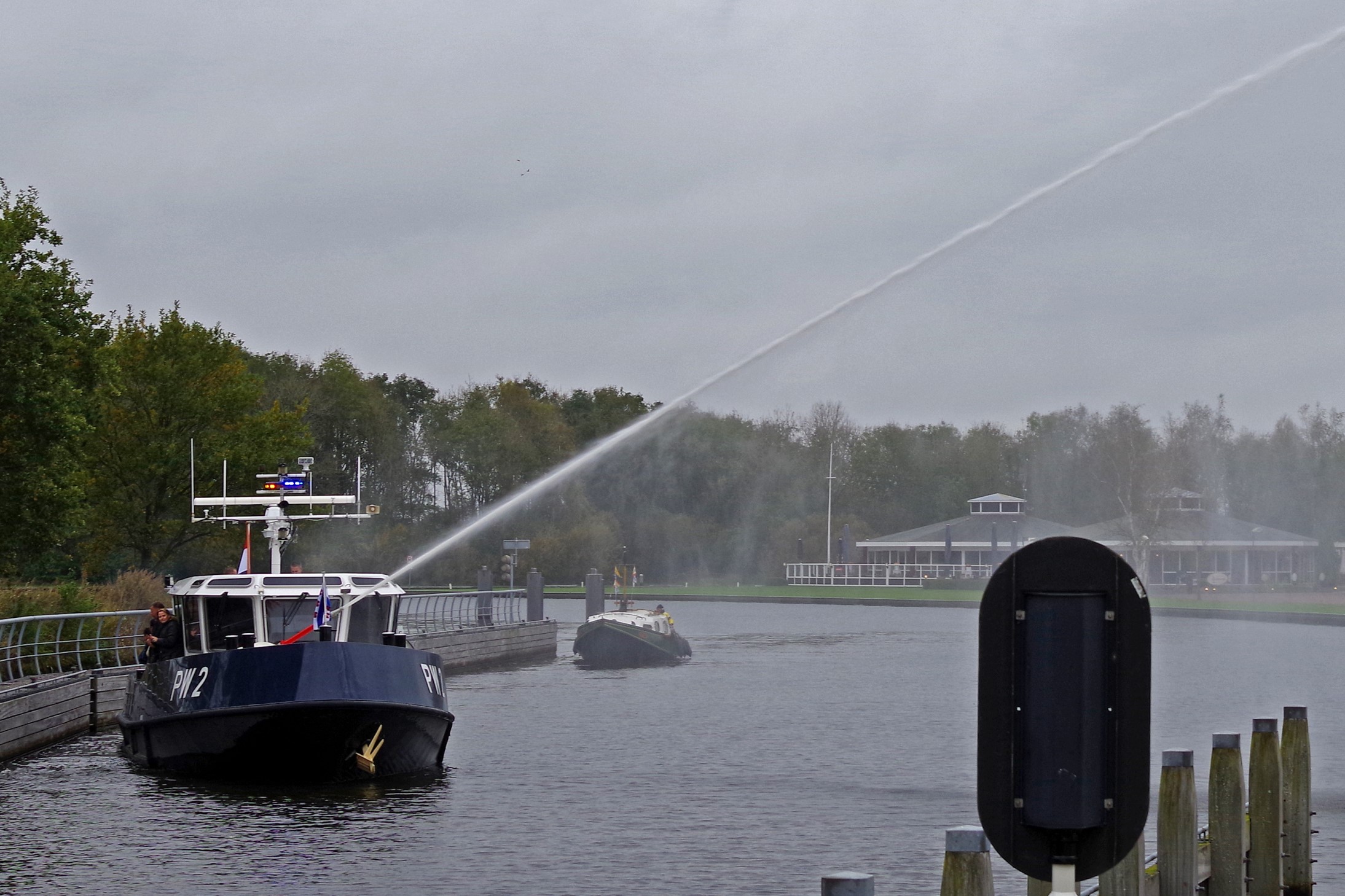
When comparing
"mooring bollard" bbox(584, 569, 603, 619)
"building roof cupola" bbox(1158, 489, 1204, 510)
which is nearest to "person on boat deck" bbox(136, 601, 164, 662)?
"mooring bollard" bbox(584, 569, 603, 619)

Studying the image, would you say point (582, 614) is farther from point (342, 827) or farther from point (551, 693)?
point (342, 827)

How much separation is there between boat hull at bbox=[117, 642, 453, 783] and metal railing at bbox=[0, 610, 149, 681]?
15.1 ft

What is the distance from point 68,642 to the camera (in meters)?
34.1

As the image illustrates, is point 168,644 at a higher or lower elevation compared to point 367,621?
lower

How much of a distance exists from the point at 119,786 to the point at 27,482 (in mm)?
25178

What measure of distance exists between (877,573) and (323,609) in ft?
411

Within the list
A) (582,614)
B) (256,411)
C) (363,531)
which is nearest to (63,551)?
(256,411)

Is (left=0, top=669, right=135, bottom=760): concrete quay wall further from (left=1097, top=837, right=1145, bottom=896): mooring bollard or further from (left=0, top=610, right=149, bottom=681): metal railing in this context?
(left=1097, top=837, right=1145, bottom=896): mooring bollard

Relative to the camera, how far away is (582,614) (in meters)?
111

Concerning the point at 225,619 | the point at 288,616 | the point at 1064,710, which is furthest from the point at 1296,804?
the point at 225,619

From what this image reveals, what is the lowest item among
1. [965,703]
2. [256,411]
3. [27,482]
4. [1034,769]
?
[965,703]

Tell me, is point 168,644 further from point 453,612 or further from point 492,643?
point 453,612

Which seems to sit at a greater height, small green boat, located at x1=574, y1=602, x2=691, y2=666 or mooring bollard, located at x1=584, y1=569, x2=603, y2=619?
mooring bollard, located at x1=584, y1=569, x2=603, y2=619

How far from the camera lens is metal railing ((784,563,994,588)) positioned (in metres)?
140
